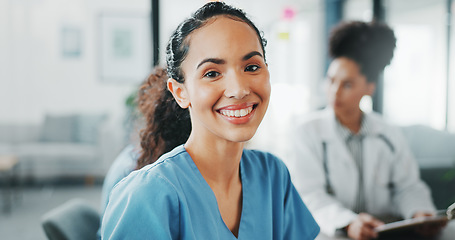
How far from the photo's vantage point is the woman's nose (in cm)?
77

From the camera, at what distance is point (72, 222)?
4.14 feet

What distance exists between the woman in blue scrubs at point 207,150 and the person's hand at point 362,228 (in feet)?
1.47

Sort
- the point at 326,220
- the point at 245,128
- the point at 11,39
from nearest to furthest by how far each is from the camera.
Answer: the point at 245,128, the point at 326,220, the point at 11,39

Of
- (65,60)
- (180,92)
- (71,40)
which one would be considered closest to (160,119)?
(180,92)

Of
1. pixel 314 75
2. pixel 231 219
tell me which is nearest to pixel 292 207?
pixel 231 219

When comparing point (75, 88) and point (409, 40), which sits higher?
point (409, 40)

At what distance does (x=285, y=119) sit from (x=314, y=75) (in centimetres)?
125

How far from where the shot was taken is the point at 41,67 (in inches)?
Result: 190

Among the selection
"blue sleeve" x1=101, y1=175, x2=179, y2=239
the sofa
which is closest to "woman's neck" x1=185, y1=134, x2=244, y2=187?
"blue sleeve" x1=101, y1=175, x2=179, y2=239

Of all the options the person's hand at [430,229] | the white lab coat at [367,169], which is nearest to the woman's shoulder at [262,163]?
the person's hand at [430,229]

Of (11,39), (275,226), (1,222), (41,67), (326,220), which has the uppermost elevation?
(11,39)

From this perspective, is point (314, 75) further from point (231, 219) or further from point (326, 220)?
point (231, 219)

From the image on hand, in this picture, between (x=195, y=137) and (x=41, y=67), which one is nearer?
(x=195, y=137)

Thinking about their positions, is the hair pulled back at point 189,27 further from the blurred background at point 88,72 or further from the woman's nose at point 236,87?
the blurred background at point 88,72
